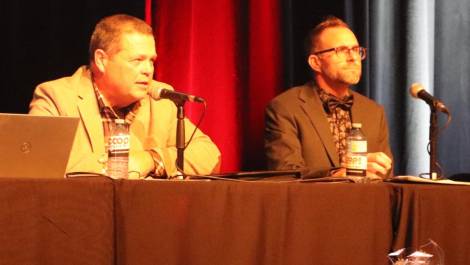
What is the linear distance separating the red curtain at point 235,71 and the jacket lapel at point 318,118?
0.33m

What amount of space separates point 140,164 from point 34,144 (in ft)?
2.46

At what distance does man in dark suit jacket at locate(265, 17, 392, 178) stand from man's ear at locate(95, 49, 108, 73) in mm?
900

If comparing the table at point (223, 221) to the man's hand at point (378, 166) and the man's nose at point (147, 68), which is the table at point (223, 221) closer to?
the man's hand at point (378, 166)

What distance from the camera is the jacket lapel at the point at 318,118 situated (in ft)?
12.5

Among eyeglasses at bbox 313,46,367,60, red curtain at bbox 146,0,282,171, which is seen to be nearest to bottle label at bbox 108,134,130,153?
red curtain at bbox 146,0,282,171

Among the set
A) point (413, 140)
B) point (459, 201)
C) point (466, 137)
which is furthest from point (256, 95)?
point (459, 201)

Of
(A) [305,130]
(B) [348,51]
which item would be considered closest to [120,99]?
(A) [305,130]

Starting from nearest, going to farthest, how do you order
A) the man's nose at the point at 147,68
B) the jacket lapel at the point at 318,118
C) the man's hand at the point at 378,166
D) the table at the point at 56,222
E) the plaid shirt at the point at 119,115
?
the table at the point at 56,222 → the plaid shirt at the point at 119,115 → the man's hand at the point at 378,166 → the man's nose at the point at 147,68 → the jacket lapel at the point at 318,118

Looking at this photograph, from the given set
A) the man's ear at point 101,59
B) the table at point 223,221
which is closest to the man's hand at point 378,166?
the table at point 223,221

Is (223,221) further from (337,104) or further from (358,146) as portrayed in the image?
(337,104)

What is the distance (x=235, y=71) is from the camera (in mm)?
4242

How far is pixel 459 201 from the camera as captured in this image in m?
2.46

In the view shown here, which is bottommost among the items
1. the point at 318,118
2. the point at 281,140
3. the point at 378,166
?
the point at 378,166

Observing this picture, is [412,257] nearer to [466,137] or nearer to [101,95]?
[101,95]
